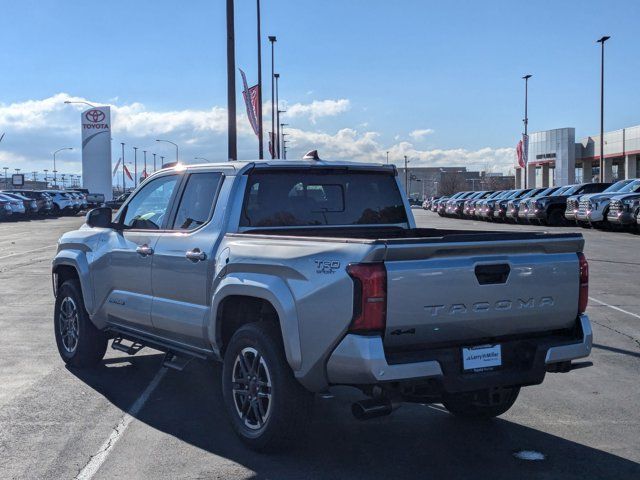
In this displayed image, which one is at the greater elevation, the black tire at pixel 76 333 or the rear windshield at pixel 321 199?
the rear windshield at pixel 321 199

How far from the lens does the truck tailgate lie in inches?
169

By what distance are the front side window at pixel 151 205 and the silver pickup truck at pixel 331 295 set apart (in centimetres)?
2

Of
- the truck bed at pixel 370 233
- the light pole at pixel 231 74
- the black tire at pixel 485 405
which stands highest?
the light pole at pixel 231 74

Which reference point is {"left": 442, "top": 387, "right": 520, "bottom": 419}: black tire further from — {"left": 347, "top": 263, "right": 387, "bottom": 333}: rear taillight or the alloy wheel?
{"left": 347, "top": 263, "right": 387, "bottom": 333}: rear taillight

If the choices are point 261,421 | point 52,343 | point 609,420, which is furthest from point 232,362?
point 52,343

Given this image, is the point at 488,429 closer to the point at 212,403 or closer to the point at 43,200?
the point at 212,403

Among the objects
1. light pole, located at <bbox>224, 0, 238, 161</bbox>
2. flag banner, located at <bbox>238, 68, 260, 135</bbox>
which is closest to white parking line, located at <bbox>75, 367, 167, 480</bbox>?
light pole, located at <bbox>224, 0, 238, 161</bbox>

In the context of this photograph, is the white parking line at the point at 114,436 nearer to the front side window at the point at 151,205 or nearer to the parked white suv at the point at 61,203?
the front side window at the point at 151,205

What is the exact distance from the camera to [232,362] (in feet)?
17.2

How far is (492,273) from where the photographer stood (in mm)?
4590

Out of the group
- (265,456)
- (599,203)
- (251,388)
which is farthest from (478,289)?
(599,203)

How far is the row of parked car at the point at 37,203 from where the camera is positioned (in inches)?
1719

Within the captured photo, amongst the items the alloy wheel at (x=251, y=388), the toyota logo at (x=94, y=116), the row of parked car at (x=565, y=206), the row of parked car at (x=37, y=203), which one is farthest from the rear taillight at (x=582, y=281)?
the toyota logo at (x=94, y=116)

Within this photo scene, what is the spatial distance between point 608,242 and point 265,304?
19.9 meters
